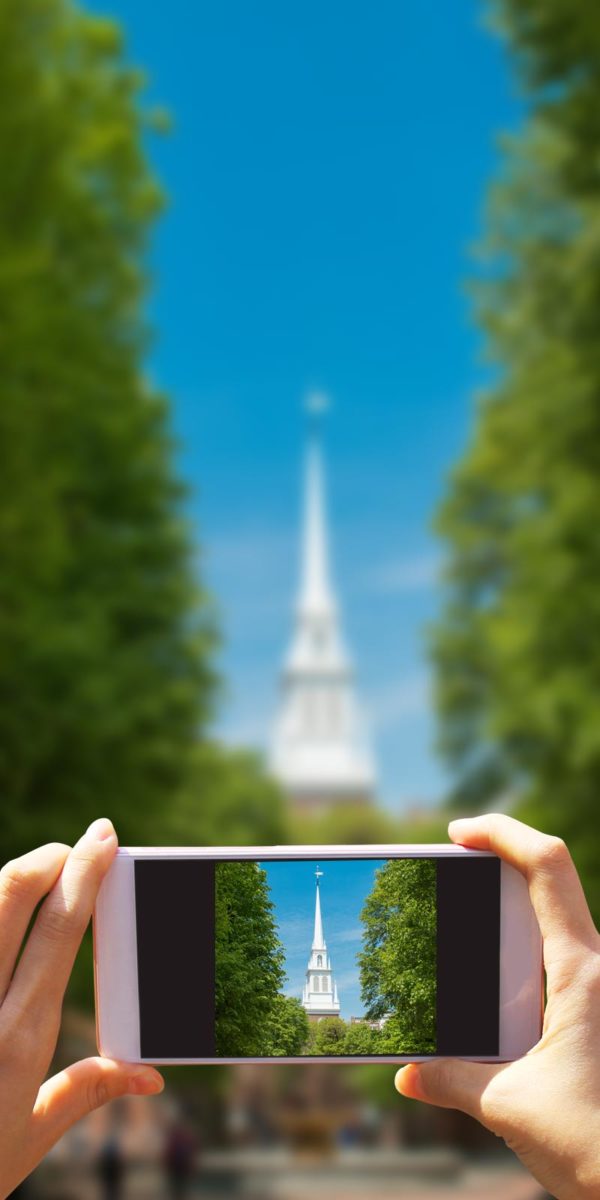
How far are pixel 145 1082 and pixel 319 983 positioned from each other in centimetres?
32

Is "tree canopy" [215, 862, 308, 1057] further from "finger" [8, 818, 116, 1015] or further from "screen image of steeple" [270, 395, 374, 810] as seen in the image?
"screen image of steeple" [270, 395, 374, 810]

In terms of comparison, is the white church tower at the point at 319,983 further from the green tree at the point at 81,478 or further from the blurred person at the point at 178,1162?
the blurred person at the point at 178,1162

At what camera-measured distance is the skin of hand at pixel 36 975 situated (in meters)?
1.99

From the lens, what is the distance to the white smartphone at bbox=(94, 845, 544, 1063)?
7.52ft

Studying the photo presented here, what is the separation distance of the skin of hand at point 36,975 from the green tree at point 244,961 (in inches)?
10.6

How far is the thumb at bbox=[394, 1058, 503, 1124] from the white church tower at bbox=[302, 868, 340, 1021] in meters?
0.16

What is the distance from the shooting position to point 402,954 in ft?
7.78

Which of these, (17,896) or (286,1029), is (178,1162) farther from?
(17,896)

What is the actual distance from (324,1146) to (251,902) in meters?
44.6

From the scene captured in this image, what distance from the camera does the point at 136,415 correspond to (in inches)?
743

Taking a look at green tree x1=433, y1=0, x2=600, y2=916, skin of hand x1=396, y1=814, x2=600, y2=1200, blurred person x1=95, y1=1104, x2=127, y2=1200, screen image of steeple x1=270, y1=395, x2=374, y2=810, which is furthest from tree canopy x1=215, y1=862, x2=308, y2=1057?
screen image of steeple x1=270, y1=395, x2=374, y2=810

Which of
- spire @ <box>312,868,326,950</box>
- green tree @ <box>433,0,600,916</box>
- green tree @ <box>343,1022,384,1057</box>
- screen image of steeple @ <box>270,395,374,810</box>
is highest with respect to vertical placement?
screen image of steeple @ <box>270,395,374,810</box>

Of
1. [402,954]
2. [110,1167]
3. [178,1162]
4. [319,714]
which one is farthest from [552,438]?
[319,714]

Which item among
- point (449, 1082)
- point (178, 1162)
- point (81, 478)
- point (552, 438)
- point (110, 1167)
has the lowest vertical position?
point (178, 1162)
